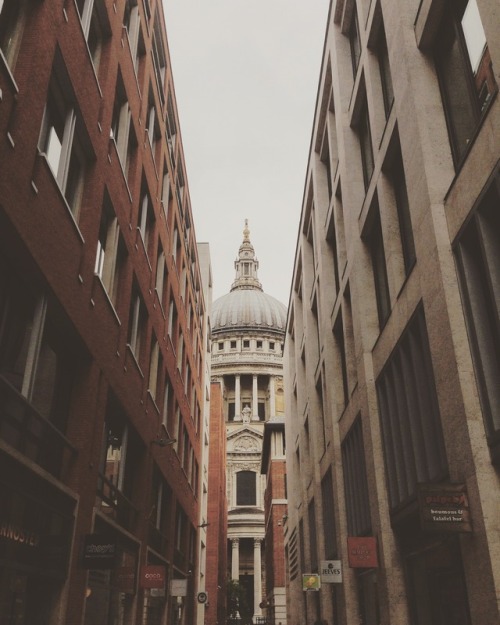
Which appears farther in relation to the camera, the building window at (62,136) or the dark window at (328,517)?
the dark window at (328,517)

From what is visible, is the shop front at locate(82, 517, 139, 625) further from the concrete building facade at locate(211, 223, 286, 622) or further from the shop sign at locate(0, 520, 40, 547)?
the concrete building facade at locate(211, 223, 286, 622)

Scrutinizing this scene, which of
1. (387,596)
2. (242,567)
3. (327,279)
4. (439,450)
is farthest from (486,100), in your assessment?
(242,567)

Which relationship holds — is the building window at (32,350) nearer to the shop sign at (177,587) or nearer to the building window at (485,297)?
the building window at (485,297)

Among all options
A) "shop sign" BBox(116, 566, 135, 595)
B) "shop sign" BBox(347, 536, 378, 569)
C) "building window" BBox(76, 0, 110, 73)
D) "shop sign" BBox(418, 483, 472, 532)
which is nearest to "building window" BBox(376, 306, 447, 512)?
"shop sign" BBox(347, 536, 378, 569)

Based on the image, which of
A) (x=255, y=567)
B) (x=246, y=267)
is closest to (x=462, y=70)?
(x=255, y=567)

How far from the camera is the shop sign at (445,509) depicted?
27.8 ft

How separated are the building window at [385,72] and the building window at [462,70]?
10.2ft

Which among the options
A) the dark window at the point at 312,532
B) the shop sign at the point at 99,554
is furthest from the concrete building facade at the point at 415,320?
the shop sign at the point at 99,554

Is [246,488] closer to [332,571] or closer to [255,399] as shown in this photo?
[255,399]

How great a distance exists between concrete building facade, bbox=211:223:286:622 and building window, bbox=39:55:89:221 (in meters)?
56.5

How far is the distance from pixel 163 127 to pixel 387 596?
1809cm

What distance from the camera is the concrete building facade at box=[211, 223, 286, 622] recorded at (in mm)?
81625

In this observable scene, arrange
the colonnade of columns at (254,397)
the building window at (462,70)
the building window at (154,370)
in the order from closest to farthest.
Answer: the building window at (462,70) → the building window at (154,370) → the colonnade of columns at (254,397)

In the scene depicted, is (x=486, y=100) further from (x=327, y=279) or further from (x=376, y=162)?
(x=327, y=279)
